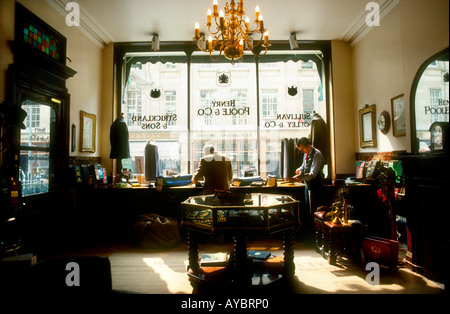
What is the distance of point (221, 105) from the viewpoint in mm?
5578

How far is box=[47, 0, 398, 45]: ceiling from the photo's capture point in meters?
4.13

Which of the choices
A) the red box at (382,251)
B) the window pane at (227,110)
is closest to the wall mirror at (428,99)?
the red box at (382,251)

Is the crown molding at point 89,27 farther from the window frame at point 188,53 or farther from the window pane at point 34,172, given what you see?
the window pane at point 34,172

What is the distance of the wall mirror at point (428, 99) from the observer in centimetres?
250

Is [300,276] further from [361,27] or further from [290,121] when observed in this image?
[361,27]

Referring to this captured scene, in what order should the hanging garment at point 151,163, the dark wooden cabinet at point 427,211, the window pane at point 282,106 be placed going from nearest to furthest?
the dark wooden cabinet at point 427,211 → the hanging garment at point 151,163 → the window pane at point 282,106

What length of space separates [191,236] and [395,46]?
14.3 ft

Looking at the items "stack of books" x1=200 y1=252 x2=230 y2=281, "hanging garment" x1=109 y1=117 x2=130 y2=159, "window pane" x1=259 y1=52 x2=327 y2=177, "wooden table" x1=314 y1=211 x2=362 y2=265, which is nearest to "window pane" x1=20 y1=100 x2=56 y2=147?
"hanging garment" x1=109 y1=117 x2=130 y2=159

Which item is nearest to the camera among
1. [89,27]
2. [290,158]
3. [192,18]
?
[192,18]

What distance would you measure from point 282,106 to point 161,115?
274 cm

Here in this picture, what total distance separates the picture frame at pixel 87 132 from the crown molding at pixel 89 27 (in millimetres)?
1570

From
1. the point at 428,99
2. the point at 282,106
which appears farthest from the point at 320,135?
the point at 428,99

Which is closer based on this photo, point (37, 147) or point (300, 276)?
point (300, 276)
